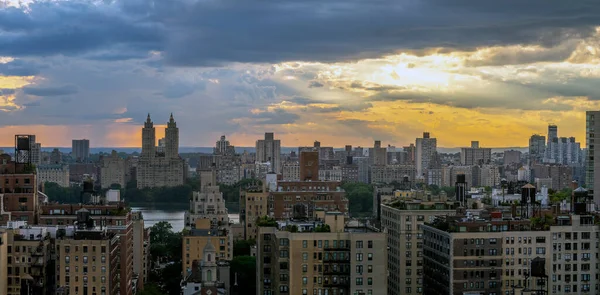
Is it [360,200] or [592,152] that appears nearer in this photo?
[592,152]

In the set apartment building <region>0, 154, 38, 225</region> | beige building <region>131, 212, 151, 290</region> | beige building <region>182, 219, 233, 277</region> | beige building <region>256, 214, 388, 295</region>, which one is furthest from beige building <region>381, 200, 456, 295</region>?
apartment building <region>0, 154, 38, 225</region>

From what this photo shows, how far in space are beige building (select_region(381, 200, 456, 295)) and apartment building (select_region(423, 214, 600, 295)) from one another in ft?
23.3

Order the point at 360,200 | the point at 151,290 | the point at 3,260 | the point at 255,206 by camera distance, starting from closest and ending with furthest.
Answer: the point at 3,260 → the point at 151,290 → the point at 255,206 → the point at 360,200

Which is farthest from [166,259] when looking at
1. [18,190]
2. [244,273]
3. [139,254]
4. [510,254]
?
[510,254]

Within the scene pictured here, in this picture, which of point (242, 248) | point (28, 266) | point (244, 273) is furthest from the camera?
point (242, 248)

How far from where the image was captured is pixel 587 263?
6919 centimetres

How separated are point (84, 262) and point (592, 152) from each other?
194ft

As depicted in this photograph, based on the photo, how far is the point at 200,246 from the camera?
287 feet

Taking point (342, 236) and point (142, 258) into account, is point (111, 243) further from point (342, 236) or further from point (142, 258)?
point (142, 258)

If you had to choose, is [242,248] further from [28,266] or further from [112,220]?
[28,266]

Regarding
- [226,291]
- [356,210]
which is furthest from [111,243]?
[356,210]

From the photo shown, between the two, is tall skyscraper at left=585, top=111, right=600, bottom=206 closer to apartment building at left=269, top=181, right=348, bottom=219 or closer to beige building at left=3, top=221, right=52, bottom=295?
apartment building at left=269, top=181, right=348, bottom=219

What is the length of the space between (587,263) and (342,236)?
19.2 meters

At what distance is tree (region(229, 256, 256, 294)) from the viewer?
78875 millimetres
